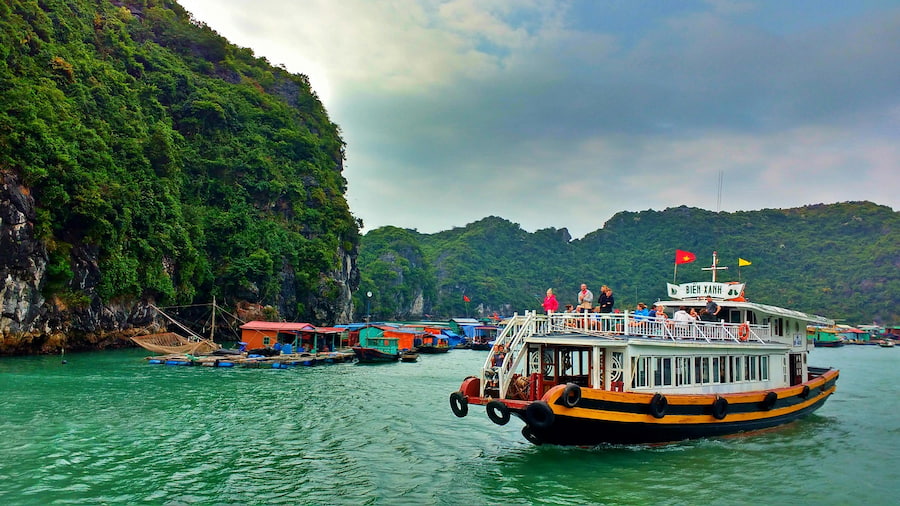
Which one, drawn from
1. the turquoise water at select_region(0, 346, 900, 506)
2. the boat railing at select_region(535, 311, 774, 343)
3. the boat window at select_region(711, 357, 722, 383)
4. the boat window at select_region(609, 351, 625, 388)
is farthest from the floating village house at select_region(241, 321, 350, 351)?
the boat window at select_region(711, 357, 722, 383)

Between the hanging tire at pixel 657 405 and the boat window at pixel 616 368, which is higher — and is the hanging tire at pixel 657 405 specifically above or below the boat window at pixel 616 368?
below

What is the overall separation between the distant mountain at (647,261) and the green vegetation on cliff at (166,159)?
32.0m

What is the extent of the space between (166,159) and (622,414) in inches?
1681

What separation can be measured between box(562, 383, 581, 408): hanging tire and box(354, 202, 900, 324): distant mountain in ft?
247

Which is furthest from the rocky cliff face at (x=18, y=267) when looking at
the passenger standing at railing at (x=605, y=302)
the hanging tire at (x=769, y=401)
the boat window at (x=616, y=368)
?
the hanging tire at (x=769, y=401)

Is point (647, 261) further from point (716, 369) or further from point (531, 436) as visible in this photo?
point (531, 436)

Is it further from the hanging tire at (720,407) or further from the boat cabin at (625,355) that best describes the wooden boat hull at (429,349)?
the hanging tire at (720,407)

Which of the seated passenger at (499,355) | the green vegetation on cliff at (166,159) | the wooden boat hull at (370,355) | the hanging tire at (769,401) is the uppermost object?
the green vegetation on cliff at (166,159)

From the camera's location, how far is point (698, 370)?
48.8 ft

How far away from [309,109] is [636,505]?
72824 mm

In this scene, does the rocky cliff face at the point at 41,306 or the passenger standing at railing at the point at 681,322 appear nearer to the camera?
the passenger standing at railing at the point at 681,322

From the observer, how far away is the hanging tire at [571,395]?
1198 cm

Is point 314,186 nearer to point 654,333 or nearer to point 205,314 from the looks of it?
point 205,314

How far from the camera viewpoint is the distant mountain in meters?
102
